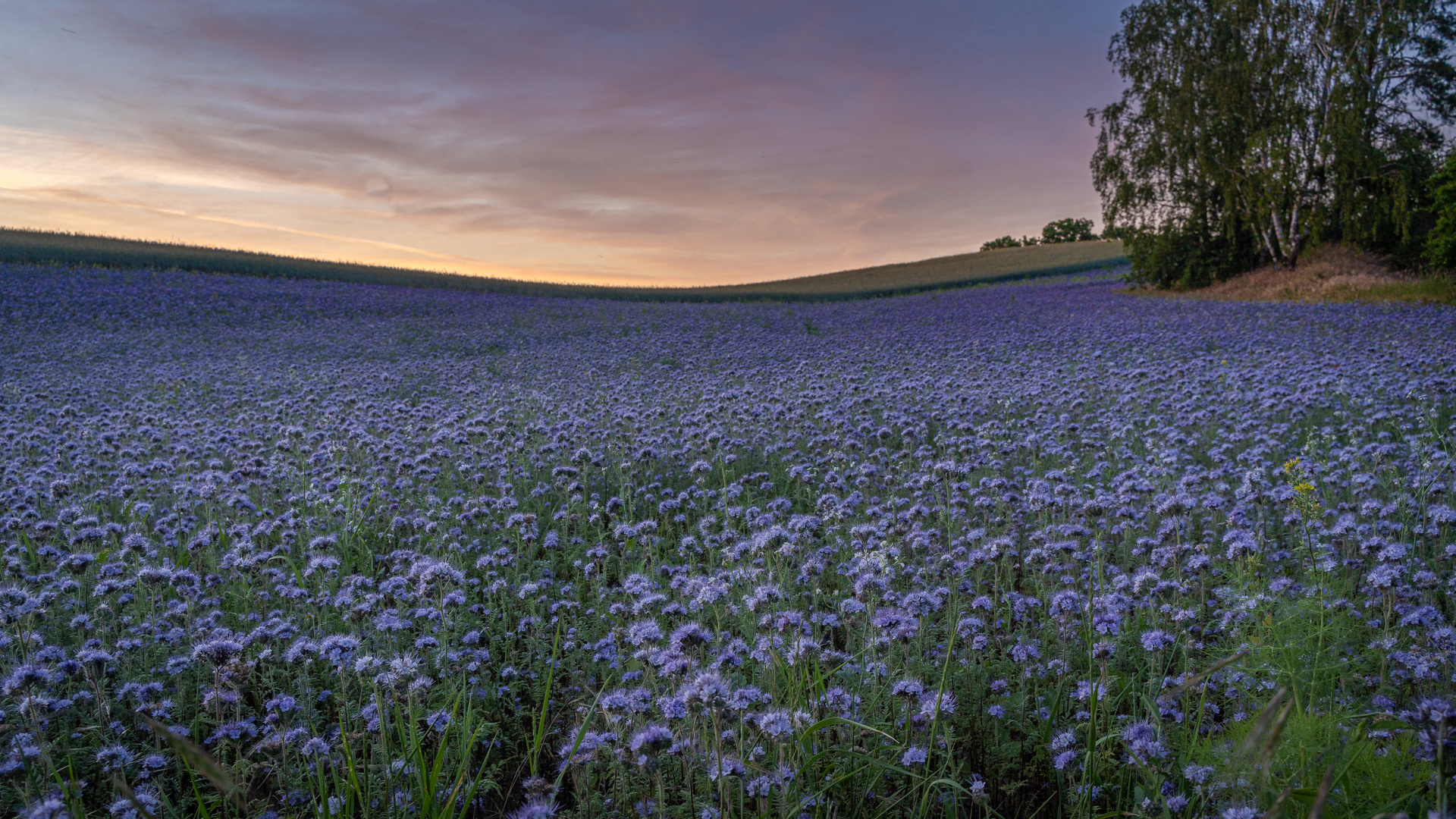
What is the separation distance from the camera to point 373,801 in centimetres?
273

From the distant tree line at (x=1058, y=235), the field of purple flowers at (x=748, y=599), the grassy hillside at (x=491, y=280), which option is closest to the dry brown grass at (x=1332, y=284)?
the field of purple flowers at (x=748, y=599)

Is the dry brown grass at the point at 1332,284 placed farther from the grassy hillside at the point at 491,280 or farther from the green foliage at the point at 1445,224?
the grassy hillside at the point at 491,280

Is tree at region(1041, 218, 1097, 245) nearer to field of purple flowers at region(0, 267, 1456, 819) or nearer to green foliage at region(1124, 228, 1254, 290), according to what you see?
green foliage at region(1124, 228, 1254, 290)

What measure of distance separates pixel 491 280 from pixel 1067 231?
218 feet

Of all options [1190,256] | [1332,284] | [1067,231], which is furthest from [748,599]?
[1067,231]

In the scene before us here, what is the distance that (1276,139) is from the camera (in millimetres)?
24281

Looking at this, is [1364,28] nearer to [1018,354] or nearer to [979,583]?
[1018,354]

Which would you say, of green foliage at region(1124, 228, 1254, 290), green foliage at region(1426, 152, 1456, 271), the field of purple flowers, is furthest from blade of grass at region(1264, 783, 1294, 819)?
green foliage at region(1124, 228, 1254, 290)

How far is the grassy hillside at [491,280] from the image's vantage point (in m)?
35.8

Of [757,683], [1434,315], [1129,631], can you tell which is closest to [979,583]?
[1129,631]

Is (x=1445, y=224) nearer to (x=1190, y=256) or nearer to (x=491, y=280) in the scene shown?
(x=1190, y=256)

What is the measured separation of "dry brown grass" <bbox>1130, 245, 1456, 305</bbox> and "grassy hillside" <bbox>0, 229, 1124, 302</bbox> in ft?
71.9

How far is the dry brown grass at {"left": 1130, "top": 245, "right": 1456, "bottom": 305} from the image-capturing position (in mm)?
19891

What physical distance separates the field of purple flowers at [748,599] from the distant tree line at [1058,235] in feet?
262
